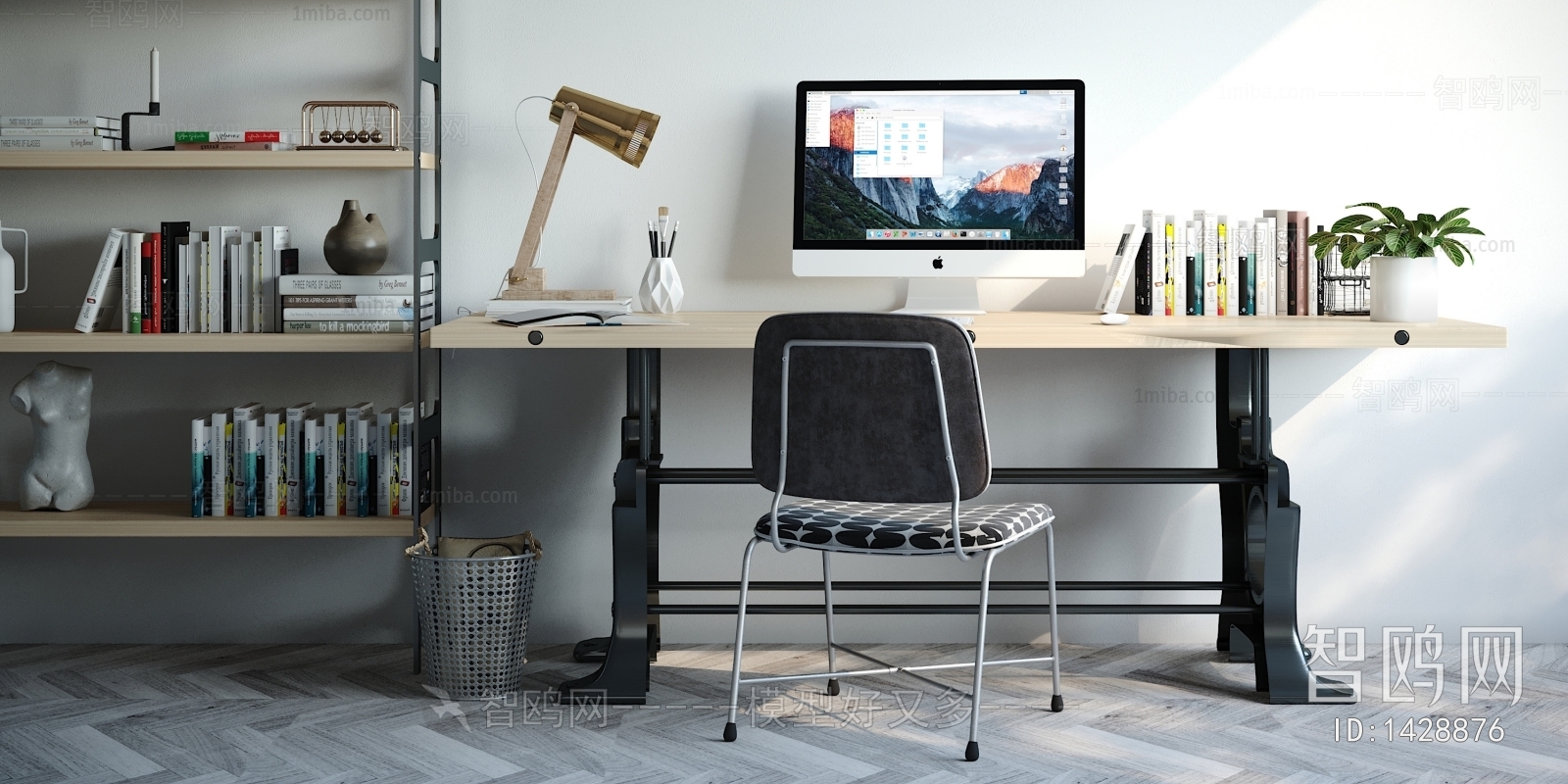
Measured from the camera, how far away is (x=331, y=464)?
2758mm

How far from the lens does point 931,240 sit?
9.04 ft

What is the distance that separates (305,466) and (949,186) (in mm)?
1455

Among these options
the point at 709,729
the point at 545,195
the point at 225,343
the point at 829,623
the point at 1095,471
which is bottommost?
the point at 709,729

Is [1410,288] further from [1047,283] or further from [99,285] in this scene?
[99,285]

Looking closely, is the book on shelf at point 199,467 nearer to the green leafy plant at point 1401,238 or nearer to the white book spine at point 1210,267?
the white book spine at point 1210,267

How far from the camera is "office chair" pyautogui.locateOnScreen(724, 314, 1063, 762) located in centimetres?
206

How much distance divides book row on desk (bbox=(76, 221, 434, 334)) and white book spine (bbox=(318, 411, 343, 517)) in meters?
0.21

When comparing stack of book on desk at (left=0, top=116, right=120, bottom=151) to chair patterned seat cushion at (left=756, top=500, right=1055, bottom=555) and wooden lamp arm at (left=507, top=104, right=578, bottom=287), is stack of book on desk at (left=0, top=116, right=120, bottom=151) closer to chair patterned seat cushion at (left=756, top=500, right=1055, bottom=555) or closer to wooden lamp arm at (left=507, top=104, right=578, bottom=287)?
wooden lamp arm at (left=507, top=104, right=578, bottom=287)

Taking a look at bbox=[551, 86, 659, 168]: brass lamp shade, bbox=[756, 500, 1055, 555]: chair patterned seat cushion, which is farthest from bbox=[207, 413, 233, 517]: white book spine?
bbox=[756, 500, 1055, 555]: chair patterned seat cushion

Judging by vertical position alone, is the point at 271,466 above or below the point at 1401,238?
below

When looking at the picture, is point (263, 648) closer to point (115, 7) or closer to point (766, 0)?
point (115, 7)

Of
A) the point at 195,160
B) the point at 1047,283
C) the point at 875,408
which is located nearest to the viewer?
the point at 875,408

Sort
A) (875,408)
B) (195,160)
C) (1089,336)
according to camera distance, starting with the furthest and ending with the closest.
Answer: (195,160)
(1089,336)
(875,408)

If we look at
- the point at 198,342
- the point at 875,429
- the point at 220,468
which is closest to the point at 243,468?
the point at 220,468
